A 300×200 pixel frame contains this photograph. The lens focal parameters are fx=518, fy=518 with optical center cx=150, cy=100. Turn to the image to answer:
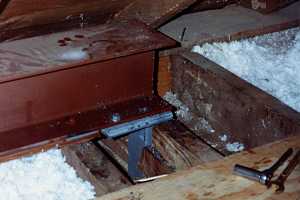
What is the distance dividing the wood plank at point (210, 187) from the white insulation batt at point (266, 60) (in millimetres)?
948

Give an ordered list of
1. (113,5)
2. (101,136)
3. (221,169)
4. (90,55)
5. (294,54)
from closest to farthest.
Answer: (221,169) < (90,55) < (101,136) < (113,5) < (294,54)

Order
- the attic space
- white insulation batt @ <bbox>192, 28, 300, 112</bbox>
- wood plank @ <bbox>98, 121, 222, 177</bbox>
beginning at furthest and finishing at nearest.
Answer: white insulation batt @ <bbox>192, 28, 300, 112</bbox> → wood plank @ <bbox>98, 121, 222, 177</bbox> → the attic space

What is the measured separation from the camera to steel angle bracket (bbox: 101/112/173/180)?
1925 millimetres

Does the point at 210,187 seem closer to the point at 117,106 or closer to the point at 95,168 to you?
the point at 95,168

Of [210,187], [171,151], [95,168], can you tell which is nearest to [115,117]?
[95,168]

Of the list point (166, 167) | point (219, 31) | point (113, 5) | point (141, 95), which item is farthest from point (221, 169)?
point (219, 31)

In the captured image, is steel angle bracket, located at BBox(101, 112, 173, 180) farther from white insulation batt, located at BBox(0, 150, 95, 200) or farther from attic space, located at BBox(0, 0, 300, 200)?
white insulation batt, located at BBox(0, 150, 95, 200)

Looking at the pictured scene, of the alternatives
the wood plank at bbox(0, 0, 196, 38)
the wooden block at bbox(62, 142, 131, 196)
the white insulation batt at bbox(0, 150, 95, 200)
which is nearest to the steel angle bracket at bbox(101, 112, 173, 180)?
the wooden block at bbox(62, 142, 131, 196)

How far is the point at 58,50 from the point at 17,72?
21 cm

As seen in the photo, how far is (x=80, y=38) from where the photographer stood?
195cm

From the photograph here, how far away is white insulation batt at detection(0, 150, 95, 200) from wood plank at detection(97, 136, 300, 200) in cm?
55

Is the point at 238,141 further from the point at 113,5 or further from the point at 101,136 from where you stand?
the point at 113,5

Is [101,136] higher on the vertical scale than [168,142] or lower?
higher

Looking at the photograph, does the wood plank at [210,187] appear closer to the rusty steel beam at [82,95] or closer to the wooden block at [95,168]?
the wooden block at [95,168]
